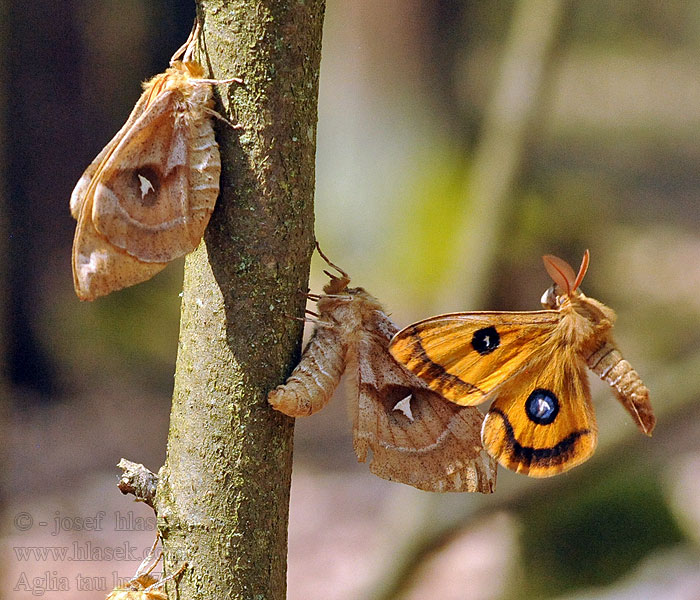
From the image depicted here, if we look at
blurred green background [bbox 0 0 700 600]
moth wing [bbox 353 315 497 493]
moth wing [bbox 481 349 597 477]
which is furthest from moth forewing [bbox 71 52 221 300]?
blurred green background [bbox 0 0 700 600]

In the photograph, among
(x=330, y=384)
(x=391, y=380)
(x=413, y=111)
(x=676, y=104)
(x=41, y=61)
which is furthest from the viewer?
Answer: (x=676, y=104)

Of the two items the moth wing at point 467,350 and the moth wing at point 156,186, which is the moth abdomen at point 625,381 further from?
the moth wing at point 156,186

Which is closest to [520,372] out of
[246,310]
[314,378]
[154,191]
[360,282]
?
[314,378]

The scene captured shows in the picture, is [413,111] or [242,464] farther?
[413,111]

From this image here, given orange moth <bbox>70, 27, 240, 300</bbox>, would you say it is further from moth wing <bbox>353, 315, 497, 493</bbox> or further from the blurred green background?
the blurred green background

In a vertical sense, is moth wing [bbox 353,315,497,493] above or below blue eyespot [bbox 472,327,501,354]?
below

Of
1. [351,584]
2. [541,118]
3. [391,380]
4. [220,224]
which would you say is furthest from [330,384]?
[351,584]

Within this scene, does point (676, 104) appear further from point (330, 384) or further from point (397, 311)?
point (330, 384)

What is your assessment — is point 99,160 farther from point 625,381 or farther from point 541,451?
point 625,381
